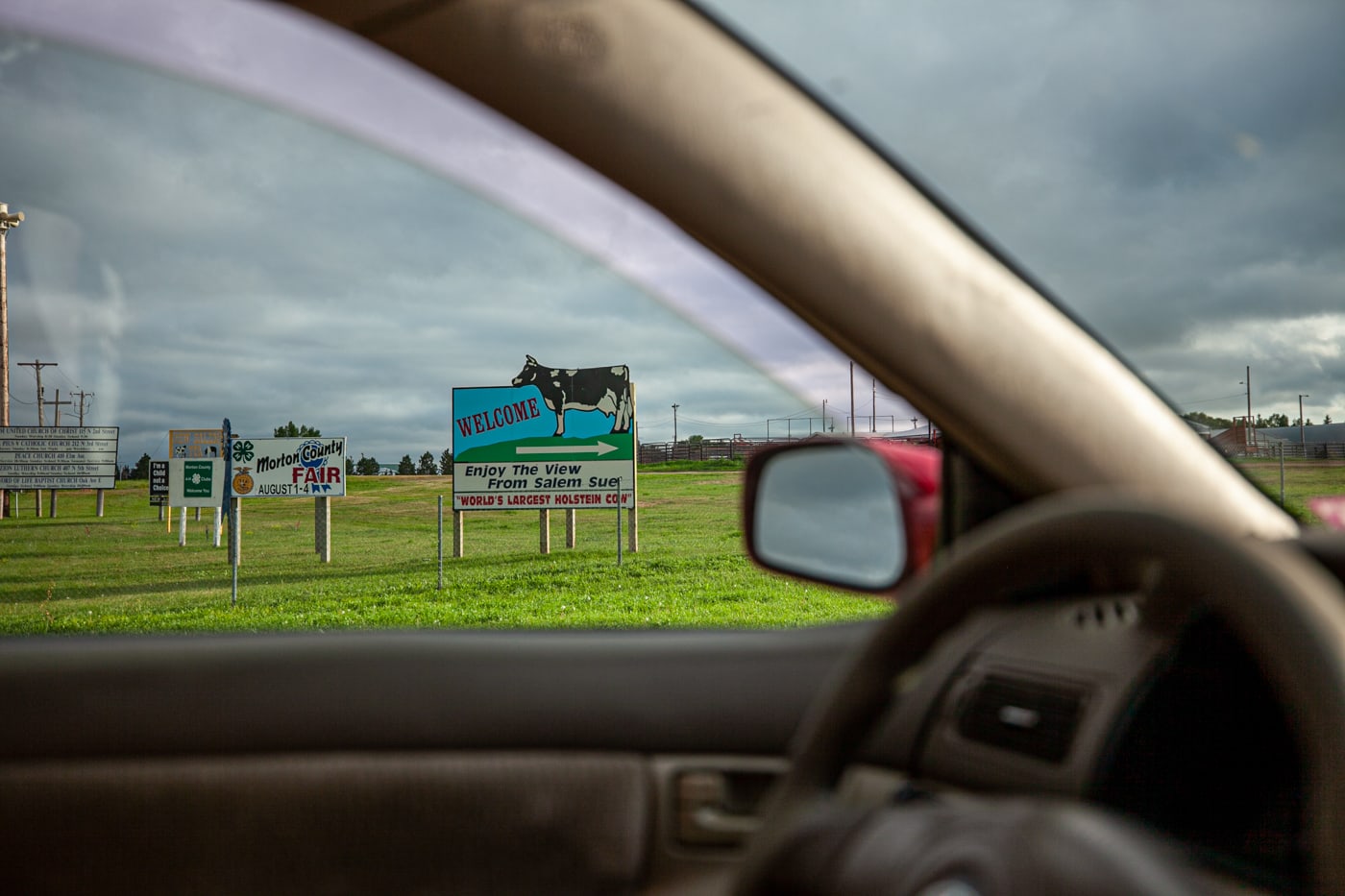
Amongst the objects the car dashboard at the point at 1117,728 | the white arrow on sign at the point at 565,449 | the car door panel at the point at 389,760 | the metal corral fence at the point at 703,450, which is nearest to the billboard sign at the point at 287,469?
the white arrow on sign at the point at 565,449

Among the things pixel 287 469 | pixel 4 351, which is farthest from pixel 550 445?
pixel 4 351

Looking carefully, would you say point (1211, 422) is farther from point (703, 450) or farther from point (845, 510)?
point (703, 450)

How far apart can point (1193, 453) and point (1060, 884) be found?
0.80 meters

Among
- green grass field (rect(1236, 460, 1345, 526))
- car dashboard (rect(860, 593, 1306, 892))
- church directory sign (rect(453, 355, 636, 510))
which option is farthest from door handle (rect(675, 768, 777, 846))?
church directory sign (rect(453, 355, 636, 510))

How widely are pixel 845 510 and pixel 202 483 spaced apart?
9578 millimetres

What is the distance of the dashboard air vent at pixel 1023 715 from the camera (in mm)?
1023

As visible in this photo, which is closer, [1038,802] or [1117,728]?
[1038,802]

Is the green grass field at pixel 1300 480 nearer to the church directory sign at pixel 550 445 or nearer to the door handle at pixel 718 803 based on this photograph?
the door handle at pixel 718 803

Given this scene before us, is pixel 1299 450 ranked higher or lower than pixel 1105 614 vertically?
higher

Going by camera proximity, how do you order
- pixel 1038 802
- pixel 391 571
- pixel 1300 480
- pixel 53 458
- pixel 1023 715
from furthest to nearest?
1. pixel 53 458
2. pixel 391 571
3. pixel 1300 480
4. pixel 1023 715
5. pixel 1038 802

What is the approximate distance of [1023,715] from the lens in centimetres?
107

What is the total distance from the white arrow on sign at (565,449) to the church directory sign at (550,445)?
12mm

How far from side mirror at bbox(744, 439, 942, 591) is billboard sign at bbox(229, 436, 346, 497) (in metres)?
11.1

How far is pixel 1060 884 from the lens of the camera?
58 cm
